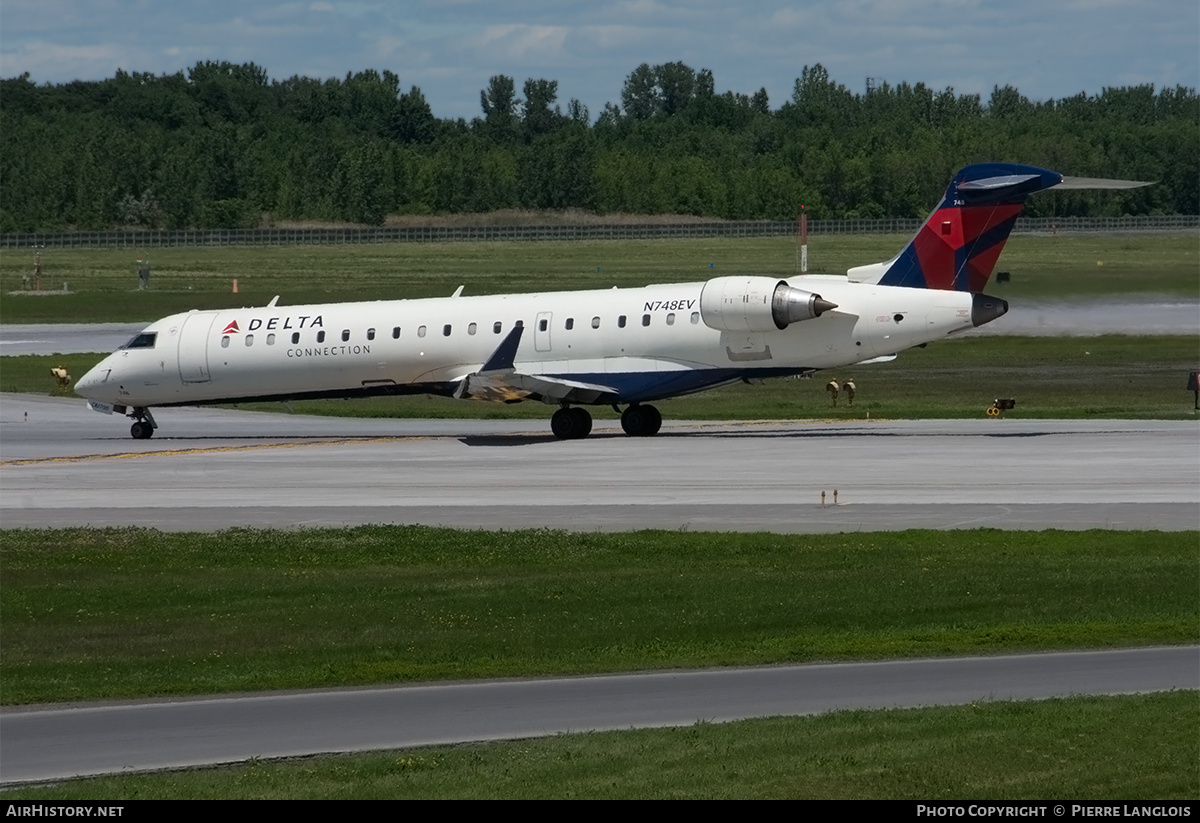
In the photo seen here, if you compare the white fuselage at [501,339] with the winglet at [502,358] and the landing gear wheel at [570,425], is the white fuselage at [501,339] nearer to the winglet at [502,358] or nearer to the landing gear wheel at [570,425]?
the winglet at [502,358]

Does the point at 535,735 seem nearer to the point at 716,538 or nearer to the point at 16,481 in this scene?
the point at 716,538

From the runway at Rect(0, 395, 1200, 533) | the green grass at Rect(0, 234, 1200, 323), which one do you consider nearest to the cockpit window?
the runway at Rect(0, 395, 1200, 533)

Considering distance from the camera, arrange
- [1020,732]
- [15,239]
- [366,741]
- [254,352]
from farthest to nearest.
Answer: [15,239] → [254,352] → [366,741] → [1020,732]

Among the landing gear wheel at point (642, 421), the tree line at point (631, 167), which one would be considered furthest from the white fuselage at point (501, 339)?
the tree line at point (631, 167)

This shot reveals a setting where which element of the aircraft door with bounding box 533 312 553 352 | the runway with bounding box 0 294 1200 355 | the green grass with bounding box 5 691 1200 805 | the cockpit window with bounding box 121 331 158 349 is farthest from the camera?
the runway with bounding box 0 294 1200 355

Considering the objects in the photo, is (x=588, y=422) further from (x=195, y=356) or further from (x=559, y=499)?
(x=559, y=499)

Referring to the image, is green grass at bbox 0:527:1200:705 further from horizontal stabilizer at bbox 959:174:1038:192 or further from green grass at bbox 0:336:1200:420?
green grass at bbox 0:336:1200:420

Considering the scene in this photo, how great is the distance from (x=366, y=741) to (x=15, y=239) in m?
135

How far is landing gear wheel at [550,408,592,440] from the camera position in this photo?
39688 millimetres

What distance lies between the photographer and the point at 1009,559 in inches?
922

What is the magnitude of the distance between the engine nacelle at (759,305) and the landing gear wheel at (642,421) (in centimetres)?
335

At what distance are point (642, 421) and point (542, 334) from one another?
3127 millimetres

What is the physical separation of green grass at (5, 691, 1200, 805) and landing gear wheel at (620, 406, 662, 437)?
25960mm

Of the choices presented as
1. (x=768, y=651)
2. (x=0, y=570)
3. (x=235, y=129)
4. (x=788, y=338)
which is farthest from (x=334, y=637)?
(x=235, y=129)
